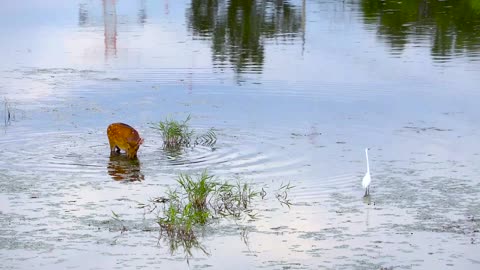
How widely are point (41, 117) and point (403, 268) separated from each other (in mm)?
8803

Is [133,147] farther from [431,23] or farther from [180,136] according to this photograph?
[431,23]

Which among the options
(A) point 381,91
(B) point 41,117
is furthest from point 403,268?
(A) point 381,91

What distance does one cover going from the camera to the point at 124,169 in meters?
14.2

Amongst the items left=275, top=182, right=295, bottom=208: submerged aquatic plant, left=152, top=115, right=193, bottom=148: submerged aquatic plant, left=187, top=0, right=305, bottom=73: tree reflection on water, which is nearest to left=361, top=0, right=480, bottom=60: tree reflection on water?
left=187, top=0, right=305, bottom=73: tree reflection on water

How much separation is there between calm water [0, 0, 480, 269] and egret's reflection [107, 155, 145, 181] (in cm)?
4

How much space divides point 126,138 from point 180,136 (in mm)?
966

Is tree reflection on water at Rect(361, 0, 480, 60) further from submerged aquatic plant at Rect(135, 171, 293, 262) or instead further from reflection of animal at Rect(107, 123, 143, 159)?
submerged aquatic plant at Rect(135, 171, 293, 262)

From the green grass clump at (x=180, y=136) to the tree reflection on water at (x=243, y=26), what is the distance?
675 cm

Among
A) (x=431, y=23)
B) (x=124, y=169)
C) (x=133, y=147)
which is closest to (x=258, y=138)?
(x=133, y=147)

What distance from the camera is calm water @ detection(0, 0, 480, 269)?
35.7ft

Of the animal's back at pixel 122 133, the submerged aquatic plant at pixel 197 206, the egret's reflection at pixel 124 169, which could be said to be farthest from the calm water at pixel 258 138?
the animal's back at pixel 122 133

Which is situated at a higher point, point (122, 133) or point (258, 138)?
point (122, 133)

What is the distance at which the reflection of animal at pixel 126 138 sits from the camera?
Result: 48.0 feet

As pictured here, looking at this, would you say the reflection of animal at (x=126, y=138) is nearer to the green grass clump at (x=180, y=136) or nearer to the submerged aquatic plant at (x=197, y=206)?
the green grass clump at (x=180, y=136)
